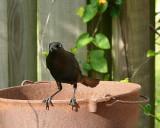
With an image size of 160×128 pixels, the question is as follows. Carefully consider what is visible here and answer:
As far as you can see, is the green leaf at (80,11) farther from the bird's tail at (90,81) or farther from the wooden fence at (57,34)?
the bird's tail at (90,81)

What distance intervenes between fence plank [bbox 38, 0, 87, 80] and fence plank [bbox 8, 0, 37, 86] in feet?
0.31

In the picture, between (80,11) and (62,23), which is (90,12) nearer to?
(80,11)

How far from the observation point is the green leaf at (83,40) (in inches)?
113

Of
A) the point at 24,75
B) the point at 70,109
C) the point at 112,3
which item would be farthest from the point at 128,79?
the point at 70,109

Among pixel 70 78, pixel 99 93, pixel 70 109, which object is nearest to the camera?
pixel 70 109

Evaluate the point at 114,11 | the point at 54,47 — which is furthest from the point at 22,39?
the point at 54,47

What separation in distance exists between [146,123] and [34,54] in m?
1.15

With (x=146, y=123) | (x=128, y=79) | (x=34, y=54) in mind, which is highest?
(x=34, y=54)

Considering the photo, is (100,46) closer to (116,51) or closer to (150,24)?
(116,51)

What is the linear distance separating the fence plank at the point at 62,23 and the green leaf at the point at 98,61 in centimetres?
8

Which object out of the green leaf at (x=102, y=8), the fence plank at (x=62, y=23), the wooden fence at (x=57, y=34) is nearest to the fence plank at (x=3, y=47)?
the wooden fence at (x=57, y=34)

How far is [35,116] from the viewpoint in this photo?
1.91 metres

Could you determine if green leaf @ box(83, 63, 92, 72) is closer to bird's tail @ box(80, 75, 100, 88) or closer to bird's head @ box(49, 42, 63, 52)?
bird's tail @ box(80, 75, 100, 88)

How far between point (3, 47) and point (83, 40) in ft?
2.26
